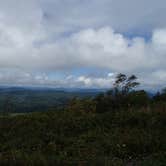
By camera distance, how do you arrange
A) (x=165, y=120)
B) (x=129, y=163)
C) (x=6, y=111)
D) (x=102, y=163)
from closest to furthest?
(x=102, y=163), (x=129, y=163), (x=165, y=120), (x=6, y=111)

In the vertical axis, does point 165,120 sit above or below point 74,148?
above

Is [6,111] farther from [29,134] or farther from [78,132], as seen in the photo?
[78,132]

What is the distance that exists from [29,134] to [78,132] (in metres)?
1.95

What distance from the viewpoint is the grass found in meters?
6.63

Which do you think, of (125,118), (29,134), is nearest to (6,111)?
(29,134)

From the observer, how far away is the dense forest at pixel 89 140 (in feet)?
21.7

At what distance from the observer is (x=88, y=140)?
Result: 9.19m

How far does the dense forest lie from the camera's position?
6.62 metres

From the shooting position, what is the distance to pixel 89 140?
362 inches

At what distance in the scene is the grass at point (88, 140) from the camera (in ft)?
21.8

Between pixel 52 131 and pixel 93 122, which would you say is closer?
pixel 52 131

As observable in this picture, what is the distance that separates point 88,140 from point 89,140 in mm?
35

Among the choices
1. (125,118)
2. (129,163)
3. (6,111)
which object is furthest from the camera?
(6,111)

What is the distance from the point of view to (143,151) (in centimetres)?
759
